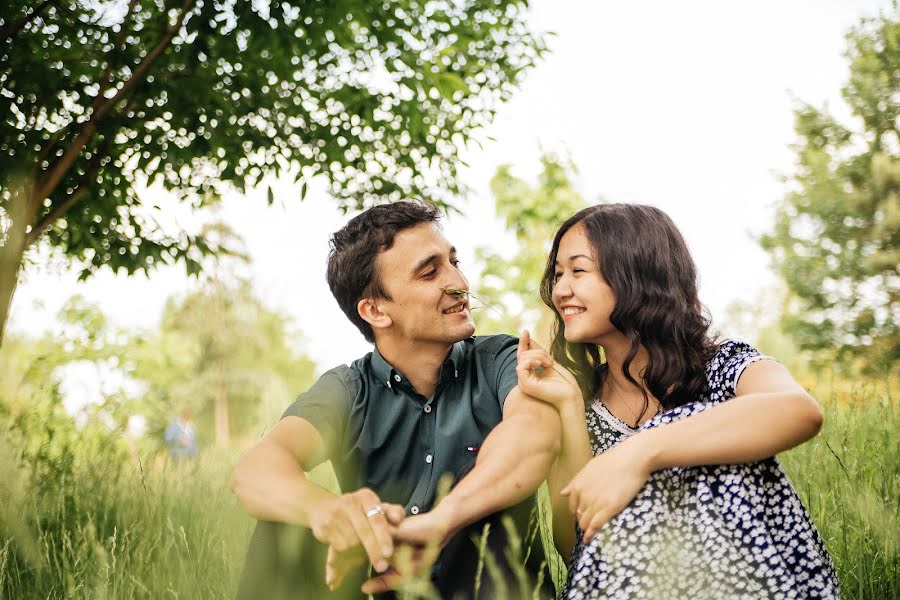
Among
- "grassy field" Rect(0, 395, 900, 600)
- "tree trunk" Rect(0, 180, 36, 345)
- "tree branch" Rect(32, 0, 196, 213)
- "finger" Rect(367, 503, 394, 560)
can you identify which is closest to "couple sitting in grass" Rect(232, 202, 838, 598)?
"finger" Rect(367, 503, 394, 560)

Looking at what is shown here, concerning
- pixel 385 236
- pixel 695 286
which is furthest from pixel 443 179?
pixel 695 286

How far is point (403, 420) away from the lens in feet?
8.16

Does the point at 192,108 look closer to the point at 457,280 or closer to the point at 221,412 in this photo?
the point at 457,280

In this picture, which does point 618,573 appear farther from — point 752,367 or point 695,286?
point 695,286

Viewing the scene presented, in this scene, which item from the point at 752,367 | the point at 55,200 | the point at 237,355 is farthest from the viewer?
the point at 237,355

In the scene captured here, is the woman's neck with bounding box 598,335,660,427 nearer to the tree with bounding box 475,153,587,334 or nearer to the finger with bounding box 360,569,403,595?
the finger with bounding box 360,569,403,595

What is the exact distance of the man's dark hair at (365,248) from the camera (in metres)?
2.83

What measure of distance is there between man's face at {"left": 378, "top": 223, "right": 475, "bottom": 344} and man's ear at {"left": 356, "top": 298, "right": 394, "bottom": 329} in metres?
0.02

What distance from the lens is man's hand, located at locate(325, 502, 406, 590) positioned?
1.83 metres

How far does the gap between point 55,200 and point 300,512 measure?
8.81 ft

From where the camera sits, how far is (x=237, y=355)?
92.3 ft

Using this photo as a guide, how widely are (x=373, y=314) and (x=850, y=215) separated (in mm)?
24614

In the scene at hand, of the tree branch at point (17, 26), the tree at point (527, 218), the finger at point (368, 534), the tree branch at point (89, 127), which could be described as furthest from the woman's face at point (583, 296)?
the tree at point (527, 218)

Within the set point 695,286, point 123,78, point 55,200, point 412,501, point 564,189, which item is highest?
point 564,189
